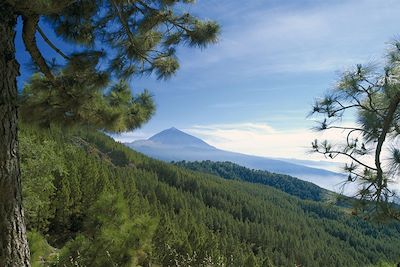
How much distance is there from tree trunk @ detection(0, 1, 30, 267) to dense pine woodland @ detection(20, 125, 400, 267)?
2.22 m

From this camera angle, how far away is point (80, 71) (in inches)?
197

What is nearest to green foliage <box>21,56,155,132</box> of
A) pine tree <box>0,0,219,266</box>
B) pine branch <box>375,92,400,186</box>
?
pine tree <box>0,0,219,266</box>

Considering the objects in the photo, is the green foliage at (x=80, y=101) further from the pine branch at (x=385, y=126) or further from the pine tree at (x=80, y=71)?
the pine branch at (x=385, y=126)

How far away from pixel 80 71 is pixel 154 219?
11717 mm

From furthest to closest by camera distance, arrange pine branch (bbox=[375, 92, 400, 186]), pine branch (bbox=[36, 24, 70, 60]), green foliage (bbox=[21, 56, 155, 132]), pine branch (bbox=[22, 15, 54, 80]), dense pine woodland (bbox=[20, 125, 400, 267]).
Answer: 1. dense pine woodland (bbox=[20, 125, 400, 267])
2. green foliage (bbox=[21, 56, 155, 132])
3. pine branch (bbox=[36, 24, 70, 60])
4. pine branch (bbox=[22, 15, 54, 80])
5. pine branch (bbox=[375, 92, 400, 186])

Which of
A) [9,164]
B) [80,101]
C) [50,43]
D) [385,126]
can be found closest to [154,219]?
[80,101]

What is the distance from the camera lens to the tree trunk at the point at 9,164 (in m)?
3.47

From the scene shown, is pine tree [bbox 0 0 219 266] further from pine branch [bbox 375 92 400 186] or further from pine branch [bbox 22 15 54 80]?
pine branch [bbox 375 92 400 186]

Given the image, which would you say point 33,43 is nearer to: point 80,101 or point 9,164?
point 80,101

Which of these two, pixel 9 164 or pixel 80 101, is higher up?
pixel 80 101

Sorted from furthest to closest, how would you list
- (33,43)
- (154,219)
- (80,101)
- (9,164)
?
1. (154,219)
2. (80,101)
3. (33,43)
4. (9,164)

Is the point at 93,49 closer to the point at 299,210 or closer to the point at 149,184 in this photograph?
the point at 149,184

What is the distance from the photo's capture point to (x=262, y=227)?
109 metres

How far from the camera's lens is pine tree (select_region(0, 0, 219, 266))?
11.6 feet
